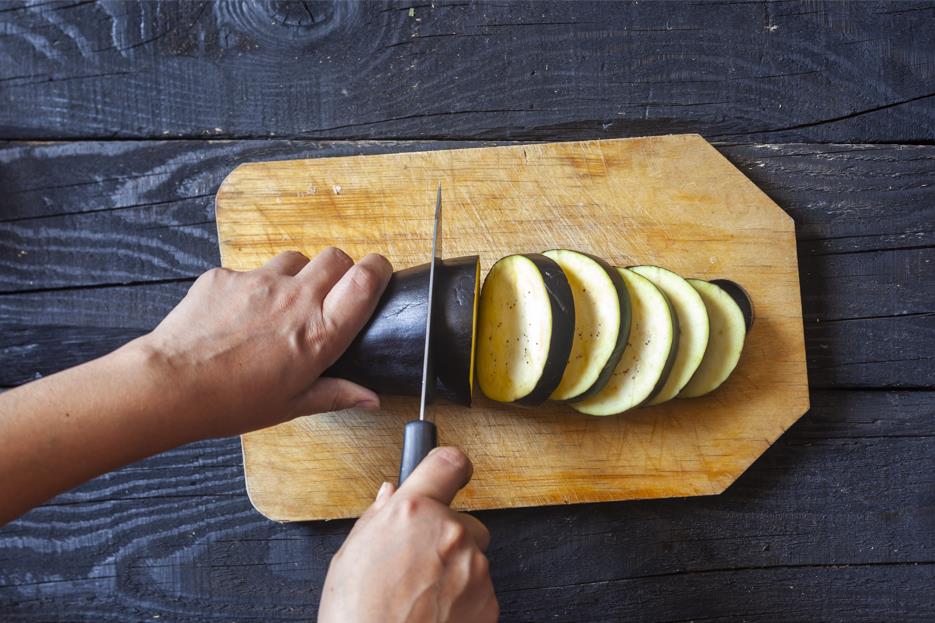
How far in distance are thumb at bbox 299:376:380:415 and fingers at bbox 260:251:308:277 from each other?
35 cm

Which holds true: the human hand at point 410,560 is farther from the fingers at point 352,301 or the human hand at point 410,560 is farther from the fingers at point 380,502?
the fingers at point 352,301

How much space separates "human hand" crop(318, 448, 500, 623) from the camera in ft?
5.19

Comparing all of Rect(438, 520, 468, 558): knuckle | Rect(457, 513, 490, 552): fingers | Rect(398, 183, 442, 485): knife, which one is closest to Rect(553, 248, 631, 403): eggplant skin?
Rect(398, 183, 442, 485): knife

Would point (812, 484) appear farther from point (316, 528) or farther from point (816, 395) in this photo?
point (316, 528)

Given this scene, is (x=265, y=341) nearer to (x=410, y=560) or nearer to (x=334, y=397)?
(x=334, y=397)

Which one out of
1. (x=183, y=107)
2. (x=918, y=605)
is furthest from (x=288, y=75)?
(x=918, y=605)

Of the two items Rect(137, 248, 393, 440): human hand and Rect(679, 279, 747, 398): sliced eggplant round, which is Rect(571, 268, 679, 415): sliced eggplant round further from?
Rect(137, 248, 393, 440): human hand

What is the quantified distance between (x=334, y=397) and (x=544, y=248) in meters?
0.88

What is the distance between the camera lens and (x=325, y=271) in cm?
219

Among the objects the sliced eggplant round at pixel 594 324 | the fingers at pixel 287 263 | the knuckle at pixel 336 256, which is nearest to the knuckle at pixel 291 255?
the fingers at pixel 287 263

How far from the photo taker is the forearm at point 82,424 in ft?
5.77

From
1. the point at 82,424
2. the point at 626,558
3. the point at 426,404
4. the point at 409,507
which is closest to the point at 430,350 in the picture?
the point at 426,404

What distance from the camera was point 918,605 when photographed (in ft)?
8.16

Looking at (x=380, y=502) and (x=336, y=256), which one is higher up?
(x=336, y=256)
